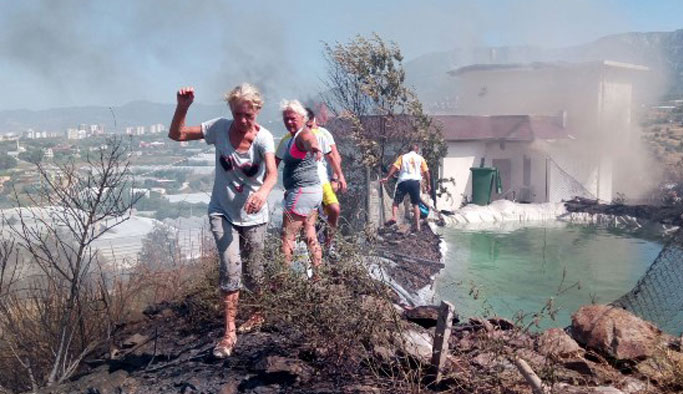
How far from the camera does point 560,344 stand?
13.3ft

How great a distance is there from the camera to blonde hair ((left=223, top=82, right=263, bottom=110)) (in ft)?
14.1

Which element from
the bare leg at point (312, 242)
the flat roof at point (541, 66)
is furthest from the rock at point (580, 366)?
the flat roof at point (541, 66)

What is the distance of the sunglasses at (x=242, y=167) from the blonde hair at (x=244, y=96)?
335 millimetres

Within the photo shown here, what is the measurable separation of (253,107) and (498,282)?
5.60 m

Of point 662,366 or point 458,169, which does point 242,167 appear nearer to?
point 662,366

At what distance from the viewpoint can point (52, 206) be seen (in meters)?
4.73

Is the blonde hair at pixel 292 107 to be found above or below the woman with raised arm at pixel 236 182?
above

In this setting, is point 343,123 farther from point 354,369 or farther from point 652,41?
point 652,41

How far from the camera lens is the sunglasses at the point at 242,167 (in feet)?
14.4

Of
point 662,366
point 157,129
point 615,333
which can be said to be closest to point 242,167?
point 615,333

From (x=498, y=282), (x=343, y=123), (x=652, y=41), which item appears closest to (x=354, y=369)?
(x=498, y=282)

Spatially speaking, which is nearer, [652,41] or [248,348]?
[248,348]

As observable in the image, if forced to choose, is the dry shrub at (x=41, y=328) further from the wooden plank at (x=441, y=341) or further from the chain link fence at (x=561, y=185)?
the chain link fence at (x=561, y=185)

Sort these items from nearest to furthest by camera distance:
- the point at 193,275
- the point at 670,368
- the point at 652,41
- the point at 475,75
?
the point at 670,368 < the point at 193,275 < the point at 475,75 < the point at 652,41
